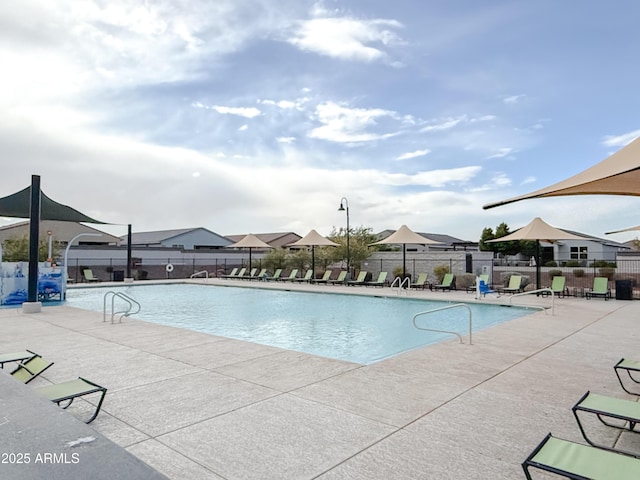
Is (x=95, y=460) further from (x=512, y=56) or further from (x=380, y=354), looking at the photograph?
(x=512, y=56)

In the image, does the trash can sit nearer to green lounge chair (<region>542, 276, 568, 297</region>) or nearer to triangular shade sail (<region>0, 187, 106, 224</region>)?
green lounge chair (<region>542, 276, 568, 297</region>)

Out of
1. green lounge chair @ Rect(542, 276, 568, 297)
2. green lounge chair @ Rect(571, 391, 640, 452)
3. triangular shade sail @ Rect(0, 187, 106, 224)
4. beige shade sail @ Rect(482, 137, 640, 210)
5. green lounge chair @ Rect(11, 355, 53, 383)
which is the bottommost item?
green lounge chair @ Rect(11, 355, 53, 383)

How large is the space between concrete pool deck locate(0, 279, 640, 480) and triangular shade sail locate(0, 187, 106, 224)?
6204mm

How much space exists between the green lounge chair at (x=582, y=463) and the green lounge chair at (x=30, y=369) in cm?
507

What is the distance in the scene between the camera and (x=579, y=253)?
39.6 metres

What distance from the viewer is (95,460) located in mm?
2119

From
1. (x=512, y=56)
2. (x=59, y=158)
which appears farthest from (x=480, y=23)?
(x=59, y=158)

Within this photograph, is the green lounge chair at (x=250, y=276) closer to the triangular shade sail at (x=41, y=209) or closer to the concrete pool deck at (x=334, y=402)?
the triangular shade sail at (x=41, y=209)

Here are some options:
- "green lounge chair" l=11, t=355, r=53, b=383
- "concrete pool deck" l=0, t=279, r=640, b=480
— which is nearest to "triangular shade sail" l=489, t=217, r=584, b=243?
"concrete pool deck" l=0, t=279, r=640, b=480

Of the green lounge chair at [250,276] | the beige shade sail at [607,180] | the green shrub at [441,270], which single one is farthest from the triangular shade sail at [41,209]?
the green shrub at [441,270]

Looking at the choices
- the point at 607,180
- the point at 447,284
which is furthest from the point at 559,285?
the point at 607,180

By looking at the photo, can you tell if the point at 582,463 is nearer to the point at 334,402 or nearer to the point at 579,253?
the point at 334,402

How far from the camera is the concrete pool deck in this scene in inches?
118

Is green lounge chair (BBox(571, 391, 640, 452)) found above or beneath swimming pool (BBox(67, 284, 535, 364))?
above
